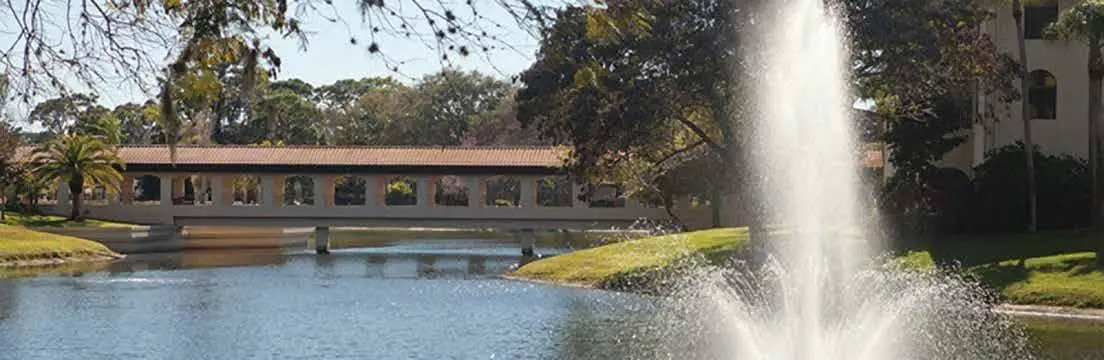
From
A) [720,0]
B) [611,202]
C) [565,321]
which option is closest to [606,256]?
[720,0]

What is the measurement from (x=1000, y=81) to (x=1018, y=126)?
364 centimetres

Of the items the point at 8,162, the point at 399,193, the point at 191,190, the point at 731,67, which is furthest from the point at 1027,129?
the point at 191,190

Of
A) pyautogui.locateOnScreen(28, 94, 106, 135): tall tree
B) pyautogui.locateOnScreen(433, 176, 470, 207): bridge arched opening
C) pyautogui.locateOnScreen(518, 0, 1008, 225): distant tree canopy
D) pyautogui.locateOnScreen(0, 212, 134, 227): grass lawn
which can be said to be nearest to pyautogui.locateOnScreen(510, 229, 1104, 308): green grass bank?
→ pyautogui.locateOnScreen(518, 0, 1008, 225): distant tree canopy

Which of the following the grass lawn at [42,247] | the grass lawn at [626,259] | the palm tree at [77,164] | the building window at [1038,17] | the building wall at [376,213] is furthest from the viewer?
the palm tree at [77,164]

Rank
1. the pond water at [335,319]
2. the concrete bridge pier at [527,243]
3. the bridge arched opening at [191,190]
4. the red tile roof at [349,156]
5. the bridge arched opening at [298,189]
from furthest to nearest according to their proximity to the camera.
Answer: the bridge arched opening at [298,189], the bridge arched opening at [191,190], the red tile roof at [349,156], the concrete bridge pier at [527,243], the pond water at [335,319]

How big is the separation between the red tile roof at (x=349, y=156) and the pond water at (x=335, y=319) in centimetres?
1596

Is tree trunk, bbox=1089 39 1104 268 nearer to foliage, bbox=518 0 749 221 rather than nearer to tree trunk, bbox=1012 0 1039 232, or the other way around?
tree trunk, bbox=1012 0 1039 232

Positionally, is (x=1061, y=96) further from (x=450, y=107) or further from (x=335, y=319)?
(x=450, y=107)

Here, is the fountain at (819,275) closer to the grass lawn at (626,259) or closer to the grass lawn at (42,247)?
the grass lawn at (626,259)

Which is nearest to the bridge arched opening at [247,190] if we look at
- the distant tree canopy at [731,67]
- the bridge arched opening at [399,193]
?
the bridge arched opening at [399,193]

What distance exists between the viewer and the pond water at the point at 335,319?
2347 centimetres

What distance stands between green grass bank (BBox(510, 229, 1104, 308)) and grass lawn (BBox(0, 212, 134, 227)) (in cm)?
2529

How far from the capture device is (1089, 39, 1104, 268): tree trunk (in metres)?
32.6

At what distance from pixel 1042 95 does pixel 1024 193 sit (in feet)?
13.7
